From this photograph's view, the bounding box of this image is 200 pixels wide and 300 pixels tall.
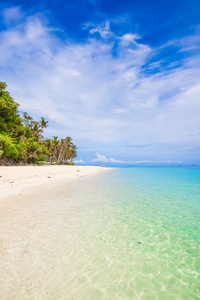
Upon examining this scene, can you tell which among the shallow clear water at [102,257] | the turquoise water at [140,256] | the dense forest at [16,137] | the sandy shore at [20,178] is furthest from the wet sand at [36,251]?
the dense forest at [16,137]

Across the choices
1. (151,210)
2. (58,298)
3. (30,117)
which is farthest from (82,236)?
(30,117)

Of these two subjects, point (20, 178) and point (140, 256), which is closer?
point (140, 256)

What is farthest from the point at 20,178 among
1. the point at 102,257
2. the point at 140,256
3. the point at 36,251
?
the point at 140,256

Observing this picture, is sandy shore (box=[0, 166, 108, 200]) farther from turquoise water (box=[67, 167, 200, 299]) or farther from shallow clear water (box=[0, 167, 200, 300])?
turquoise water (box=[67, 167, 200, 299])

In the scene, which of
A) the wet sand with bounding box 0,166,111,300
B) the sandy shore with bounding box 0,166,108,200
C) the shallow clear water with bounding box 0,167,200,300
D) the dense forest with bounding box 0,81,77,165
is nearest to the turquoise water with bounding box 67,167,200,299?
the shallow clear water with bounding box 0,167,200,300

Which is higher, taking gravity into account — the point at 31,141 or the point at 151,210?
the point at 31,141

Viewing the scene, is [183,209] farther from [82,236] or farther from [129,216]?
[82,236]

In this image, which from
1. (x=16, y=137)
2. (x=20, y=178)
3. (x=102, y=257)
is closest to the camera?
(x=102, y=257)

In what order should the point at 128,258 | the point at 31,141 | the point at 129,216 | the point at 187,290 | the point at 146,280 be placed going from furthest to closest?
the point at 31,141 < the point at 129,216 < the point at 128,258 < the point at 146,280 < the point at 187,290

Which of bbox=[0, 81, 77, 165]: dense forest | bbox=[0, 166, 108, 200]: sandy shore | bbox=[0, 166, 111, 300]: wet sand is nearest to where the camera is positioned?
bbox=[0, 166, 111, 300]: wet sand

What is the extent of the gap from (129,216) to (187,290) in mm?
4218

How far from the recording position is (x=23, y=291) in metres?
2.90

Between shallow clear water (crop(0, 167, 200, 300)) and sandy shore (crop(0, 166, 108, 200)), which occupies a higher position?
sandy shore (crop(0, 166, 108, 200))

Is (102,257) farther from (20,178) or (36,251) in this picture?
(20,178)
